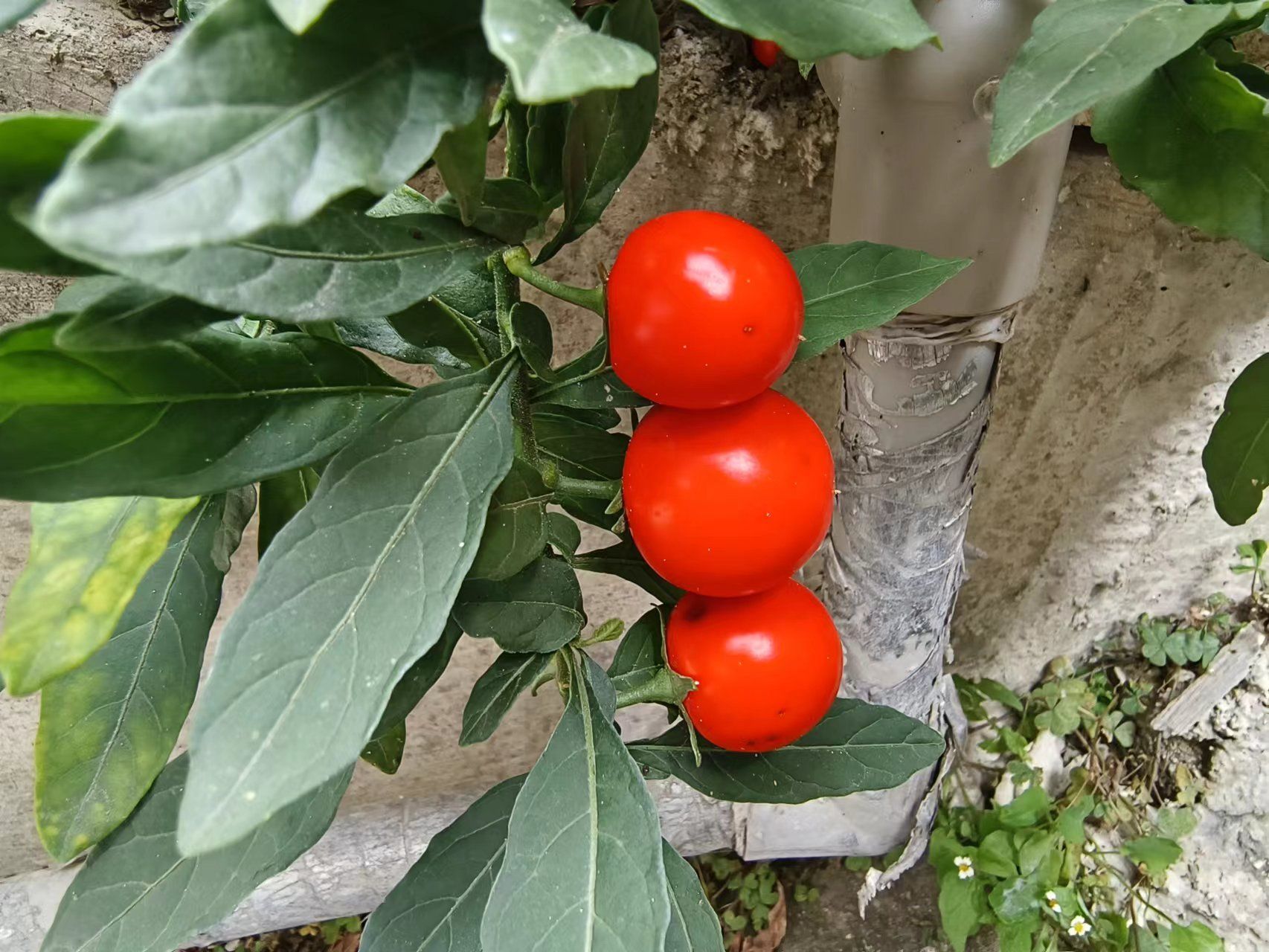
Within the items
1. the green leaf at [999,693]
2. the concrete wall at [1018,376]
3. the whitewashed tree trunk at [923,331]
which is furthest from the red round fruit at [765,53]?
the green leaf at [999,693]

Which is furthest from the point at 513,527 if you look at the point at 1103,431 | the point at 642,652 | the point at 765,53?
the point at 1103,431

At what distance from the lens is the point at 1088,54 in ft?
0.99

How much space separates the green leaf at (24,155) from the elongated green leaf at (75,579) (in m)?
0.13

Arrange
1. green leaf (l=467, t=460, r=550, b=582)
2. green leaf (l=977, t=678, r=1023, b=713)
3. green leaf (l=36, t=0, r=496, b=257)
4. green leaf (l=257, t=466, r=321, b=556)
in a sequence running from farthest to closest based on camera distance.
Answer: green leaf (l=977, t=678, r=1023, b=713) → green leaf (l=257, t=466, r=321, b=556) → green leaf (l=467, t=460, r=550, b=582) → green leaf (l=36, t=0, r=496, b=257)

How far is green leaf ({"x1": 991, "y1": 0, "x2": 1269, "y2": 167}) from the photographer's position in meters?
0.29

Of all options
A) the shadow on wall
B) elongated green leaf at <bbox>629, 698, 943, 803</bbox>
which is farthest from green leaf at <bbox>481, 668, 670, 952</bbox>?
the shadow on wall

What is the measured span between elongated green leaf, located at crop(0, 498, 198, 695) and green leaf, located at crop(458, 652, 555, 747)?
193 millimetres

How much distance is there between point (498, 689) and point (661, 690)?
10 cm

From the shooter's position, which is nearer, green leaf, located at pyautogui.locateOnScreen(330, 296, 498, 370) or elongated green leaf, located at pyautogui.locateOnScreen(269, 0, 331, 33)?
elongated green leaf, located at pyautogui.locateOnScreen(269, 0, 331, 33)

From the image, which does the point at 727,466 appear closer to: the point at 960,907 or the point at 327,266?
the point at 327,266

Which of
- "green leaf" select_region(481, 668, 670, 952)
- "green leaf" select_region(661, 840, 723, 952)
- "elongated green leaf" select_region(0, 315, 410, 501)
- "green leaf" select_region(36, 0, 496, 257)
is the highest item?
"green leaf" select_region(36, 0, 496, 257)

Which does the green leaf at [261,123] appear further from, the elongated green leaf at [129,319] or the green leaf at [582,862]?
the green leaf at [582,862]

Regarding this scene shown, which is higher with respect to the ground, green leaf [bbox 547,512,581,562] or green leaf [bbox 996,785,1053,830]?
green leaf [bbox 547,512,581,562]

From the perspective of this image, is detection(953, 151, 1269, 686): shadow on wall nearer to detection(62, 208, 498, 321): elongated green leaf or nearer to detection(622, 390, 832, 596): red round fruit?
detection(622, 390, 832, 596): red round fruit
